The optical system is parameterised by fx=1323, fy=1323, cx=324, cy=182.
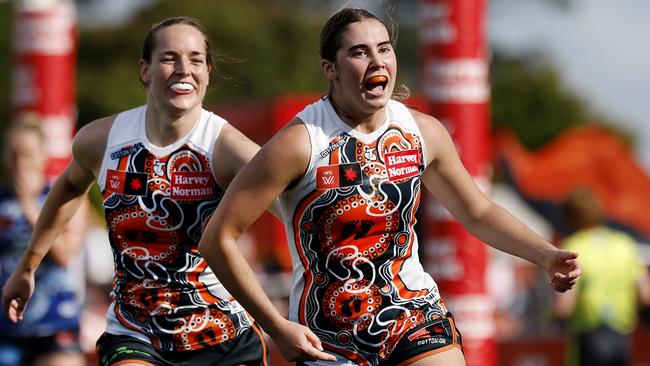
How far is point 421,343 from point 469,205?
63 centimetres

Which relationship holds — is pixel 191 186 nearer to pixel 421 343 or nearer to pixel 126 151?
pixel 126 151

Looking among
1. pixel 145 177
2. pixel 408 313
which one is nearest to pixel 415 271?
pixel 408 313

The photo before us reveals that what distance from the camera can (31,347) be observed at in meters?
7.70

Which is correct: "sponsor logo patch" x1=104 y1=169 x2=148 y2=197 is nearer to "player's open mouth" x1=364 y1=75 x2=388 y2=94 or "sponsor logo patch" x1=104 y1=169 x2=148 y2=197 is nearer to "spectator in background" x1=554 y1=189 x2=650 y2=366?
"player's open mouth" x1=364 y1=75 x2=388 y2=94

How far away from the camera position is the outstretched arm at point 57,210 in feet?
17.9

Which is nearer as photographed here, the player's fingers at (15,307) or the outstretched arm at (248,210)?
the outstretched arm at (248,210)

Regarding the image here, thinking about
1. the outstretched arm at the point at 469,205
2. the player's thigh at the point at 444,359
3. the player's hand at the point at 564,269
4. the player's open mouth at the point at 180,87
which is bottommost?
the player's thigh at the point at 444,359

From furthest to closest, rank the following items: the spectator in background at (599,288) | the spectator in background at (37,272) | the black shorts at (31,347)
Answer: the spectator in background at (599,288) < the black shorts at (31,347) < the spectator in background at (37,272)

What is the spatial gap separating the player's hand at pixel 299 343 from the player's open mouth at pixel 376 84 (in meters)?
0.89

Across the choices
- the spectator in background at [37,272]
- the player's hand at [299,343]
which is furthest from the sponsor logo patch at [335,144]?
the spectator in background at [37,272]

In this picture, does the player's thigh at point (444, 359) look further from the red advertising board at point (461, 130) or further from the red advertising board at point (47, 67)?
the red advertising board at point (47, 67)

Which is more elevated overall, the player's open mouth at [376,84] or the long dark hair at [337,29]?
the long dark hair at [337,29]

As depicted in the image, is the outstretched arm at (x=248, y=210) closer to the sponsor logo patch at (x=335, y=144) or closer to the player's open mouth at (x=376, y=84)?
the sponsor logo patch at (x=335, y=144)

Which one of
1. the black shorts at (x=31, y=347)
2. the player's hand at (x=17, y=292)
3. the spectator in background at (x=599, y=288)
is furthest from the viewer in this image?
the spectator in background at (x=599, y=288)
